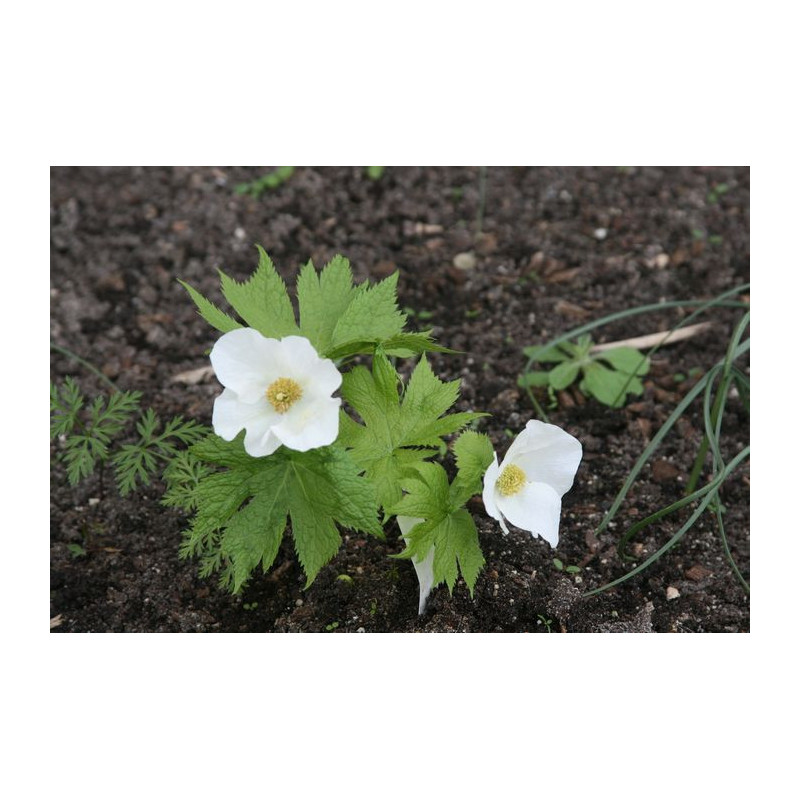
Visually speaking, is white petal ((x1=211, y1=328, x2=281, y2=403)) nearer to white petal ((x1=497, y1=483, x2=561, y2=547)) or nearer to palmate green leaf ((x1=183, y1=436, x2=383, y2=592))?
palmate green leaf ((x1=183, y1=436, x2=383, y2=592))

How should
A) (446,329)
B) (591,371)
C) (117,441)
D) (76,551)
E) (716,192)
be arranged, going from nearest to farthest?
1. (76,551)
2. (117,441)
3. (591,371)
4. (446,329)
5. (716,192)

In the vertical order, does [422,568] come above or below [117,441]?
below

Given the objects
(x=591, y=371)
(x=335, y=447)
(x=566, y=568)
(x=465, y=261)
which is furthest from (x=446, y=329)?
(x=335, y=447)

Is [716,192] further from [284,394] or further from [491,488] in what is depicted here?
[284,394]

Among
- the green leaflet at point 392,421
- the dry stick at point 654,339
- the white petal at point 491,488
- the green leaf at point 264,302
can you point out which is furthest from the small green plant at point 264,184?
the white petal at point 491,488

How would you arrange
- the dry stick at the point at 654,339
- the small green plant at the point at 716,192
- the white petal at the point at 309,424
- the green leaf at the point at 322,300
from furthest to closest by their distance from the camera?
the small green plant at the point at 716,192
the dry stick at the point at 654,339
the green leaf at the point at 322,300
the white petal at the point at 309,424

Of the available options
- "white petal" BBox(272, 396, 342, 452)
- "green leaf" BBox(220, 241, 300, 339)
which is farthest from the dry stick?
"white petal" BBox(272, 396, 342, 452)

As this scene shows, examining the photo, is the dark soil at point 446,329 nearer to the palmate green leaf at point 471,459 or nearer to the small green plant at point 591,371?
the small green plant at point 591,371
